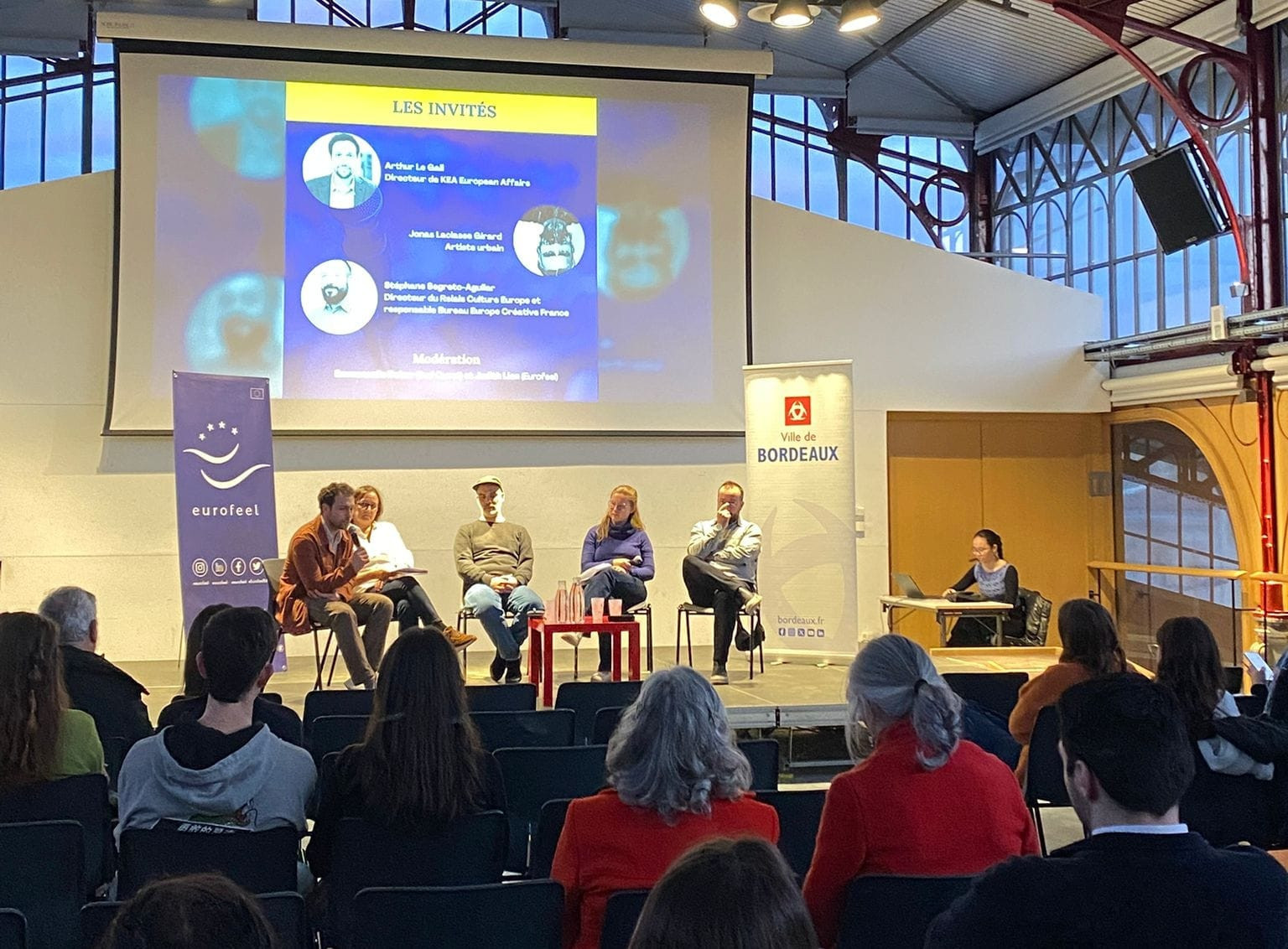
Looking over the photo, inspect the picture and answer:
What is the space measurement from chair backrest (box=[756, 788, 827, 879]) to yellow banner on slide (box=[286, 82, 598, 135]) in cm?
677

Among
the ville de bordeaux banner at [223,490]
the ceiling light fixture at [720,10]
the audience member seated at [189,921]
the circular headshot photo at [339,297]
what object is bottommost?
the audience member seated at [189,921]

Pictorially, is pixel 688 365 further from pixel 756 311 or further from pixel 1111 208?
pixel 1111 208

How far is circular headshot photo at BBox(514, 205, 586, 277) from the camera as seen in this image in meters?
8.63

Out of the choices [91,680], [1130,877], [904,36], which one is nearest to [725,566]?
[91,680]

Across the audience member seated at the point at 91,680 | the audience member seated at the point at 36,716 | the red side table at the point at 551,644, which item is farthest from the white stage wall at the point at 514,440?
the audience member seated at the point at 36,716

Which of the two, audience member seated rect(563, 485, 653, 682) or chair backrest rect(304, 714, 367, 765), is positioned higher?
audience member seated rect(563, 485, 653, 682)

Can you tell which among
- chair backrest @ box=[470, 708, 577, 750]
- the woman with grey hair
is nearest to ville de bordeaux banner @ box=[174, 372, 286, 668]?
chair backrest @ box=[470, 708, 577, 750]

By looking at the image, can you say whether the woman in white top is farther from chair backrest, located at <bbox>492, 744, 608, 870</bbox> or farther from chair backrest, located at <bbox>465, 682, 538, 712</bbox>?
chair backrest, located at <bbox>492, 744, 608, 870</bbox>

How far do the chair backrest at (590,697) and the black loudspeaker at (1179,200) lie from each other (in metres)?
6.25

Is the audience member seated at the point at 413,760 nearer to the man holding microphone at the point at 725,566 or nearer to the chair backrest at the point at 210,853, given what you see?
the chair backrest at the point at 210,853

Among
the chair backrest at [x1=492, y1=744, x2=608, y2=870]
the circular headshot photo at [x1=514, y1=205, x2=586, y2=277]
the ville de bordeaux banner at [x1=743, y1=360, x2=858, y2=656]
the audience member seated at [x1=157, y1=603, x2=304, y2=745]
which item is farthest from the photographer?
the circular headshot photo at [x1=514, y1=205, x2=586, y2=277]

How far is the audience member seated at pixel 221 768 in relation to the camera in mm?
2564

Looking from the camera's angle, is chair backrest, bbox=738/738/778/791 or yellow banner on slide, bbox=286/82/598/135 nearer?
chair backrest, bbox=738/738/778/791

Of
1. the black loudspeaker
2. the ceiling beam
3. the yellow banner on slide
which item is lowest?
the black loudspeaker
